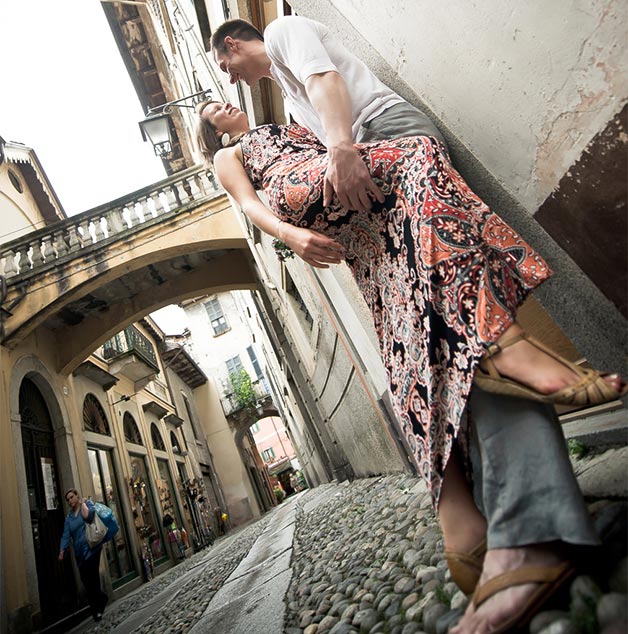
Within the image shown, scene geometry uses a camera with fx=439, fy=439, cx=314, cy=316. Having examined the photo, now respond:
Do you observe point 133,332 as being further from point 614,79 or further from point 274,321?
point 614,79

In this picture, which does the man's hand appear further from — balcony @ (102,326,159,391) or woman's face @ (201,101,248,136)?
balcony @ (102,326,159,391)

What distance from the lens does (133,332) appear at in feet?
44.4

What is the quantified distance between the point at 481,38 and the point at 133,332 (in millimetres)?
13779

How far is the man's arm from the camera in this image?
1.08m

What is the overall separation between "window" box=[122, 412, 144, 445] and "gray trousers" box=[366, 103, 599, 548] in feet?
41.0

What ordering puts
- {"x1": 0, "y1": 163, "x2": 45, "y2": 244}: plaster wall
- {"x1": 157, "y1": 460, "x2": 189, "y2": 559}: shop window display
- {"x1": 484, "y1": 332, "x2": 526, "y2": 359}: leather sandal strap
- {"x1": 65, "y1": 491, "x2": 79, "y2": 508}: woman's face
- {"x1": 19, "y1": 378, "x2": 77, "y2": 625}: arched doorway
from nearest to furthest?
1. {"x1": 484, "y1": 332, "x2": 526, "y2": 359}: leather sandal strap
2. {"x1": 65, "y1": 491, "x2": 79, "y2": 508}: woman's face
3. {"x1": 19, "y1": 378, "x2": 77, "y2": 625}: arched doorway
4. {"x1": 0, "y1": 163, "x2": 45, "y2": 244}: plaster wall
5. {"x1": 157, "y1": 460, "x2": 189, "y2": 559}: shop window display

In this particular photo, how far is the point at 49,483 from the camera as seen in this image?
766 cm

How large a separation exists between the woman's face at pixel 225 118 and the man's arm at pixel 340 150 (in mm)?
546

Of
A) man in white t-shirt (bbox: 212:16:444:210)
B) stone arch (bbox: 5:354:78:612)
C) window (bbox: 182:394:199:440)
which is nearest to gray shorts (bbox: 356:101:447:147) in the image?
man in white t-shirt (bbox: 212:16:444:210)

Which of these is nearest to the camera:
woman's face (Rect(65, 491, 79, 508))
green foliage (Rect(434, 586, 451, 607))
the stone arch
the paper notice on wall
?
green foliage (Rect(434, 586, 451, 607))

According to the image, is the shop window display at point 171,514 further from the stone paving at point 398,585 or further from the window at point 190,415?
the stone paving at point 398,585

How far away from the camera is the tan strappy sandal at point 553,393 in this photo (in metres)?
0.75

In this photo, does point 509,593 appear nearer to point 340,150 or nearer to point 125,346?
point 340,150

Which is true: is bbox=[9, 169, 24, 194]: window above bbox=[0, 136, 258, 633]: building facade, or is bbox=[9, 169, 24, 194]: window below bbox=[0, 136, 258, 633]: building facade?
above
